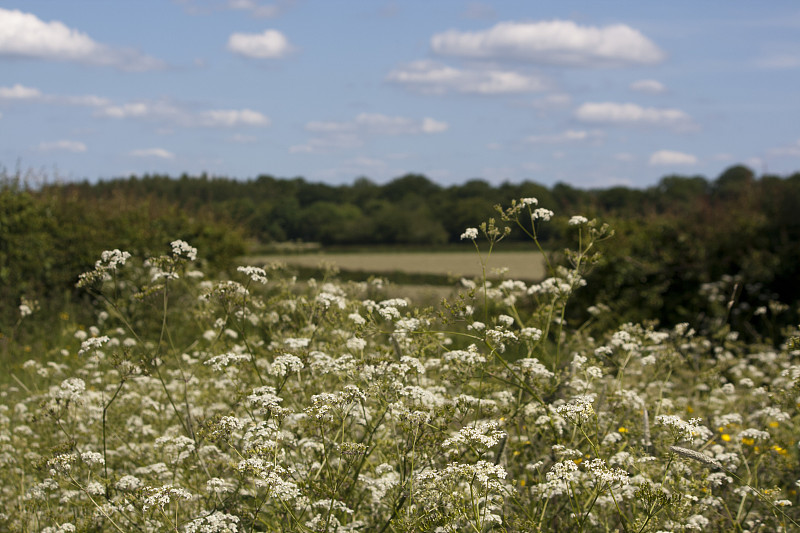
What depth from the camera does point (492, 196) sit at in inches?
695

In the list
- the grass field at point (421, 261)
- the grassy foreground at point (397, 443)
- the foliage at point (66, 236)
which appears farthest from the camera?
the grass field at point (421, 261)

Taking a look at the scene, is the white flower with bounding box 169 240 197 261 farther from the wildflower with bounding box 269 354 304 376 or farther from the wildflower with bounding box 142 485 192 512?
the wildflower with bounding box 142 485 192 512

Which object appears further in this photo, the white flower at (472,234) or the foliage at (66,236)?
the foliage at (66,236)

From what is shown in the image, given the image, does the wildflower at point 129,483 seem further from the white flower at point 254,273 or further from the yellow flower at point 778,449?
the yellow flower at point 778,449

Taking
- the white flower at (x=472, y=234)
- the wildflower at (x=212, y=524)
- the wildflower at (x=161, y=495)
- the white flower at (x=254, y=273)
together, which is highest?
the white flower at (x=472, y=234)

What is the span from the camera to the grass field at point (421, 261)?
15.8 metres

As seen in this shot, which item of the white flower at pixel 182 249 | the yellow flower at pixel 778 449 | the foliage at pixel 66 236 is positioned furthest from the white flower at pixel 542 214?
the foliage at pixel 66 236

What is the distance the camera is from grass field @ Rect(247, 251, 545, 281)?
1583 centimetres

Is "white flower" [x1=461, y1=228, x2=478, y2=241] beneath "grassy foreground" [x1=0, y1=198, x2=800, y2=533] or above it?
above

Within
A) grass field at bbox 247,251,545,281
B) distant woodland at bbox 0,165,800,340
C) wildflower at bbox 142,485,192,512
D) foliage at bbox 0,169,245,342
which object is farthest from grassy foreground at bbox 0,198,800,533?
grass field at bbox 247,251,545,281

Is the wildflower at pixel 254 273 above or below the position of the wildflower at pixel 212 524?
above

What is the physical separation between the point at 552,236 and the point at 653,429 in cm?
898

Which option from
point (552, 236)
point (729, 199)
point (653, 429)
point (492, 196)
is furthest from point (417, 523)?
point (492, 196)

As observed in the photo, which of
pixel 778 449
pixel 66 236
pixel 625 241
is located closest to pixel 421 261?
pixel 625 241
